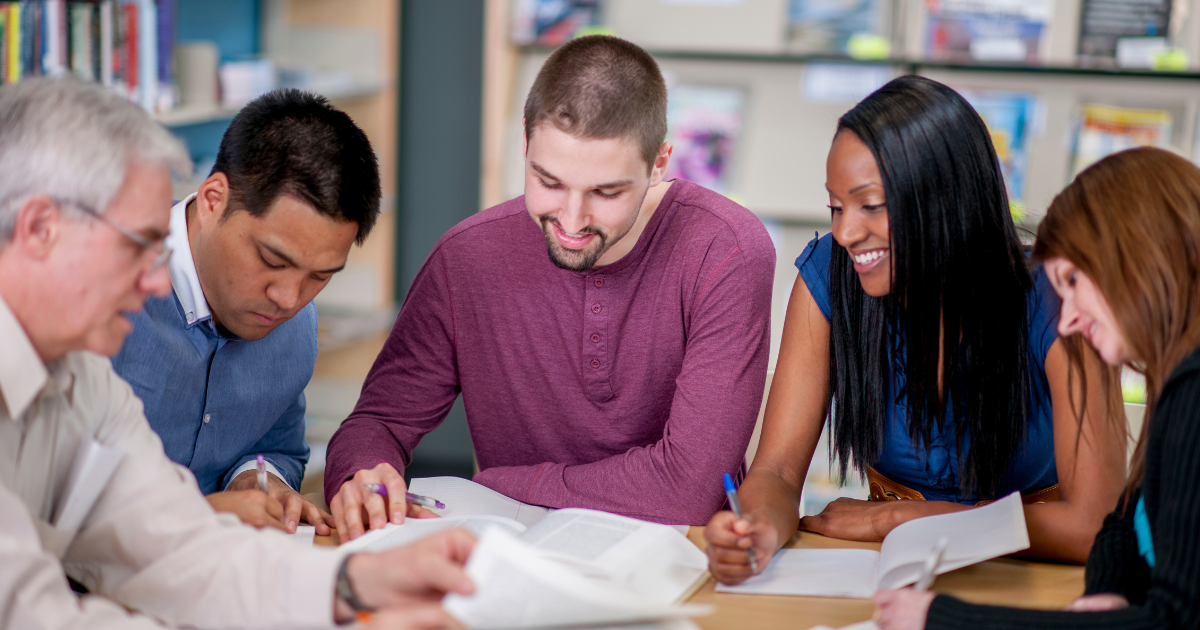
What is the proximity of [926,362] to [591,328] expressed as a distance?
21.5 inches

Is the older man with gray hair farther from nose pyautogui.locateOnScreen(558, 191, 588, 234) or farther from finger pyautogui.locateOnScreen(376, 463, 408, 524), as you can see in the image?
nose pyautogui.locateOnScreen(558, 191, 588, 234)

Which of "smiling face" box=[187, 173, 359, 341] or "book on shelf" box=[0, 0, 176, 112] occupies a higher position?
"book on shelf" box=[0, 0, 176, 112]

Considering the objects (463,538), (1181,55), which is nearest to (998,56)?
(1181,55)

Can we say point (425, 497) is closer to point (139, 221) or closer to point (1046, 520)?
point (139, 221)

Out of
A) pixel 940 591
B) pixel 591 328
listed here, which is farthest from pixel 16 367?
pixel 940 591

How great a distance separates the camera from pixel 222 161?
1536 mm

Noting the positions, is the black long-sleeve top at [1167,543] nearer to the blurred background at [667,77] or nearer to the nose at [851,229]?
the nose at [851,229]

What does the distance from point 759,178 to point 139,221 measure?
246cm

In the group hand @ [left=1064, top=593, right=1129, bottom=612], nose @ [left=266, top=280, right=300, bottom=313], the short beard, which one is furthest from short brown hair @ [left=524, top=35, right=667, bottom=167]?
hand @ [left=1064, top=593, right=1129, bottom=612]

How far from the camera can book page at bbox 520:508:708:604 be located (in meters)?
1.17

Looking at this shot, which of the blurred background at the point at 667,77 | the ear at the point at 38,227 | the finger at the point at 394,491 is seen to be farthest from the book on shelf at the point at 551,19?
the ear at the point at 38,227

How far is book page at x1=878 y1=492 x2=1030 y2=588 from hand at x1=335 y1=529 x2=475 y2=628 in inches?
20.8

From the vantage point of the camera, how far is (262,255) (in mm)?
1472

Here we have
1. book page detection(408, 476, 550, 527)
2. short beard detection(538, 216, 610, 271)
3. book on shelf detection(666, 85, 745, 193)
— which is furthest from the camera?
book on shelf detection(666, 85, 745, 193)
